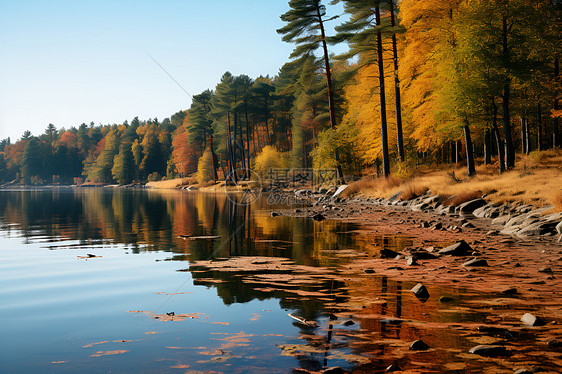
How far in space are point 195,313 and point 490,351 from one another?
369 cm

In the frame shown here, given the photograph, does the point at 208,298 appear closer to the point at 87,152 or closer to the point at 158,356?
the point at 158,356

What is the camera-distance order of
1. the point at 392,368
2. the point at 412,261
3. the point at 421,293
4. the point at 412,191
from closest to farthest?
the point at 392,368 < the point at 421,293 < the point at 412,261 < the point at 412,191

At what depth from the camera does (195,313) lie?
6.09 m

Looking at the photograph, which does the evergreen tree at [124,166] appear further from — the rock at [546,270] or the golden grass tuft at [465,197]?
the rock at [546,270]

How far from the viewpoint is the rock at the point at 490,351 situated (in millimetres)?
4293

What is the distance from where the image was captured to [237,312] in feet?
20.0

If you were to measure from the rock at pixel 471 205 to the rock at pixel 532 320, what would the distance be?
13929 millimetres

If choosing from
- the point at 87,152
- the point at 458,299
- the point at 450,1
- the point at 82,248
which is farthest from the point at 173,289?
the point at 87,152

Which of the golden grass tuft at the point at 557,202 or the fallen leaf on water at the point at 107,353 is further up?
the golden grass tuft at the point at 557,202

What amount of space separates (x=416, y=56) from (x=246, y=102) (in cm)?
4141

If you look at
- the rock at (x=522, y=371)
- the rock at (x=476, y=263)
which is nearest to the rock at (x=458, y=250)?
the rock at (x=476, y=263)

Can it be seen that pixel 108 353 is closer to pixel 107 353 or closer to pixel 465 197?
pixel 107 353

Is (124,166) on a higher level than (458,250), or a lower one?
higher

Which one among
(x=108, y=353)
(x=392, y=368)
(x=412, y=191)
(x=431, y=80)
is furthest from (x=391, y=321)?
(x=431, y=80)
